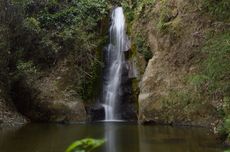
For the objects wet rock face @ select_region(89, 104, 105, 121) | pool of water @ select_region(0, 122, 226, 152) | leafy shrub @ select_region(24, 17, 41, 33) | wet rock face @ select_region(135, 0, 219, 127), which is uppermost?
leafy shrub @ select_region(24, 17, 41, 33)

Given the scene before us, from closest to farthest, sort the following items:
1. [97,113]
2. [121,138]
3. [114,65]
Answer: [121,138]
[97,113]
[114,65]

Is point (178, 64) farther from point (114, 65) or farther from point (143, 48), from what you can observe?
point (114, 65)

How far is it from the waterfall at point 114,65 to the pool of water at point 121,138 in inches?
110

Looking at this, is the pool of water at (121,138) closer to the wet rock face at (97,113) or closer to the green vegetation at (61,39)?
the wet rock face at (97,113)

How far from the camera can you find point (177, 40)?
14852mm

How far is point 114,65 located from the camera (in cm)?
1708

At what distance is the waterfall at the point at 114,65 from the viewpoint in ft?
53.6

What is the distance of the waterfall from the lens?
1634 centimetres

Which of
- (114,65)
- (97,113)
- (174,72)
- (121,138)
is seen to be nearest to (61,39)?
(114,65)

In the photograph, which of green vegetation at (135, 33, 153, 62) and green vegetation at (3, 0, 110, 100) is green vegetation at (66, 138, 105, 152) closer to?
green vegetation at (3, 0, 110, 100)

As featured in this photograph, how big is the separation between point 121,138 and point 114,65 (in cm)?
677

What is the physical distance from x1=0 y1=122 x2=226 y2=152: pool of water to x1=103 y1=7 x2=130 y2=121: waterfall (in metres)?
2.80

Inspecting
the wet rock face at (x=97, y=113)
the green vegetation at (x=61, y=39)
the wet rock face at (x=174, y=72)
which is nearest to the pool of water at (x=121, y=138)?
the wet rock face at (x=174, y=72)

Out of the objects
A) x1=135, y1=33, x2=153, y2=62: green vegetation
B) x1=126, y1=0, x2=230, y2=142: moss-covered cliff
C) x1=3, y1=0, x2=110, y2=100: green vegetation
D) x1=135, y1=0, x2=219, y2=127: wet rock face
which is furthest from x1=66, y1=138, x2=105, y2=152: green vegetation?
x1=135, y1=33, x2=153, y2=62: green vegetation
